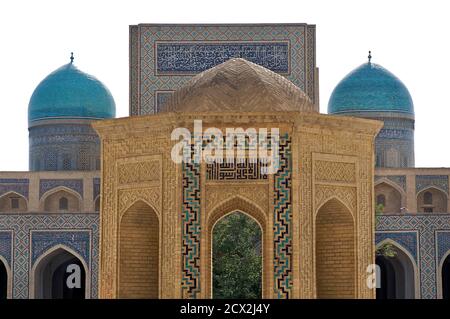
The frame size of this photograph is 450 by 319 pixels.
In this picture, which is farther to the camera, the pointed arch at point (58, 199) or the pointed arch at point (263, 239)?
the pointed arch at point (58, 199)

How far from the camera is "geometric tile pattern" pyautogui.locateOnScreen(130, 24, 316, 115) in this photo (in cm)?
2133

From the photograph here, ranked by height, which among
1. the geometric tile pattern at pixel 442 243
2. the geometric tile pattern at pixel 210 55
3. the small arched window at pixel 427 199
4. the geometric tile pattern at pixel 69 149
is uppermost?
the geometric tile pattern at pixel 210 55

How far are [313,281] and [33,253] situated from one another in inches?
526

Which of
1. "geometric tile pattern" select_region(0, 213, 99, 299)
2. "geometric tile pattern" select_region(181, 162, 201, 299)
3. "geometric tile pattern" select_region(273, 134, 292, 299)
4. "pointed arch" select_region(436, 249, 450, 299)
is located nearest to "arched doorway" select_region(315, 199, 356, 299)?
"geometric tile pattern" select_region(273, 134, 292, 299)

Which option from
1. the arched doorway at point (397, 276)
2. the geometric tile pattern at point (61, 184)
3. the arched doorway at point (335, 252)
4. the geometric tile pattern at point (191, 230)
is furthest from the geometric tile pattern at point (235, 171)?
the geometric tile pattern at point (61, 184)

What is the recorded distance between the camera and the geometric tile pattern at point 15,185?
23.9 metres

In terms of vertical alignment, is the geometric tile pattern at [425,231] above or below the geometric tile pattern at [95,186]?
below

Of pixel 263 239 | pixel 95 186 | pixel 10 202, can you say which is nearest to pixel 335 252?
pixel 263 239

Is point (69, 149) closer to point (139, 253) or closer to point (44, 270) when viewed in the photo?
point (44, 270)

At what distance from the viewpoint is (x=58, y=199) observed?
24.4m

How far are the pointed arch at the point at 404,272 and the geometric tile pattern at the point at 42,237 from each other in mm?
5557

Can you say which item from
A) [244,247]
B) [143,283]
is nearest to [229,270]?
[244,247]

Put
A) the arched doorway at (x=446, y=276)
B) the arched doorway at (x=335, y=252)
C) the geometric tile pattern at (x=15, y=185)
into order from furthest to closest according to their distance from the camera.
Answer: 1. the geometric tile pattern at (x=15, y=185)
2. the arched doorway at (x=446, y=276)
3. the arched doorway at (x=335, y=252)

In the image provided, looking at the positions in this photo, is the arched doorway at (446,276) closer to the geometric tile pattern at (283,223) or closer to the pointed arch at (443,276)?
the pointed arch at (443,276)
